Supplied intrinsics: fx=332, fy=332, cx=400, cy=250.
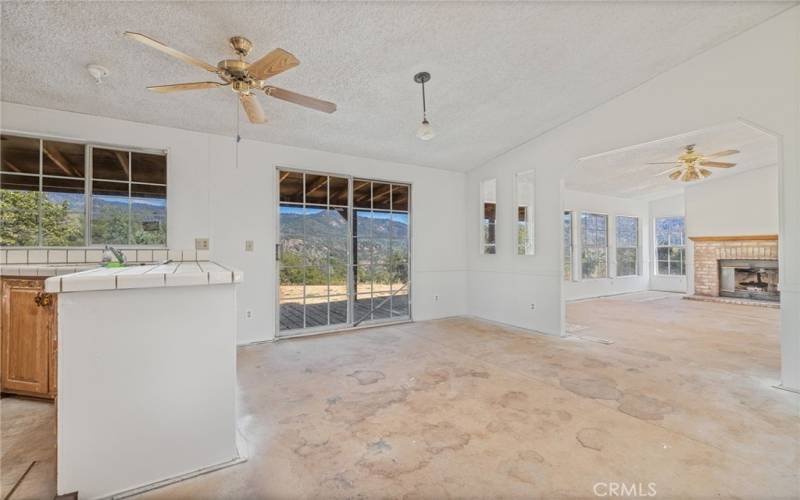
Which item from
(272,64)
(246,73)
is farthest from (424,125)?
(246,73)

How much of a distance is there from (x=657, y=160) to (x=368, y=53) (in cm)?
614

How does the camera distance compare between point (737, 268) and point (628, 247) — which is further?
point (628, 247)

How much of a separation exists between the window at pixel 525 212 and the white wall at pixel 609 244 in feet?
10.0

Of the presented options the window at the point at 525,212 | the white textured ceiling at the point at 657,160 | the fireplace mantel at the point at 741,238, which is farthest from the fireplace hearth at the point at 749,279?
the window at the point at 525,212

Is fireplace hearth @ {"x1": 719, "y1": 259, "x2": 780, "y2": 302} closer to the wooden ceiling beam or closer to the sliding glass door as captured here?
the sliding glass door

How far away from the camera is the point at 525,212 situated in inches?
207

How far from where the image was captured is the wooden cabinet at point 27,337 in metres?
2.54

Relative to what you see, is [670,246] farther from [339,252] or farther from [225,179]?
[225,179]

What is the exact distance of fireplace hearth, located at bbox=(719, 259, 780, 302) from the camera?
24.2 ft

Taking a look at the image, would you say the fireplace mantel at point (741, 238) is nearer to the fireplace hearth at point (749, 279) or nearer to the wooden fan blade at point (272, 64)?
the fireplace hearth at point (749, 279)

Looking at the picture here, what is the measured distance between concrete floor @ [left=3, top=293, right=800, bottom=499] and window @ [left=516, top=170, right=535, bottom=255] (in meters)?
1.56

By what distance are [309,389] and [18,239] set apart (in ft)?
10.4

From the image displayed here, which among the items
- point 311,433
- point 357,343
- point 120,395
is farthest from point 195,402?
point 357,343

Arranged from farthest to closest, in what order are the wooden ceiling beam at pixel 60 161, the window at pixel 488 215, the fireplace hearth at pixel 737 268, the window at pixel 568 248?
the window at pixel 568 248, the fireplace hearth at pixel 737 268, the window at pixel 488 215, the wooden ceiling beam at pixel 60 161
